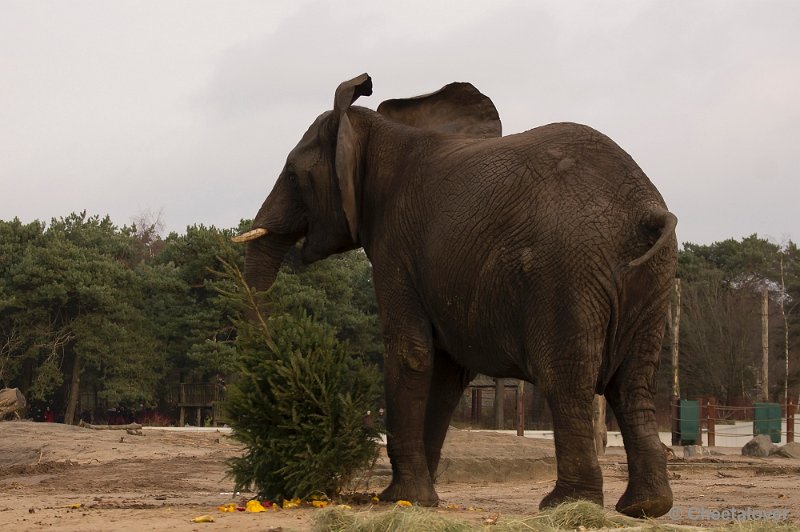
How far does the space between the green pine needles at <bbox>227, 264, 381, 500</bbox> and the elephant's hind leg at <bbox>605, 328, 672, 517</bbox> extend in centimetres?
201

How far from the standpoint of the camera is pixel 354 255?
46.4 metres

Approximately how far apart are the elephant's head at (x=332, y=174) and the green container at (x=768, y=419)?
22.1 meters

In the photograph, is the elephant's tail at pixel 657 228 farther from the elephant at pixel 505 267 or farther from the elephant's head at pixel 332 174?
the elephant's head at pixel 332 174

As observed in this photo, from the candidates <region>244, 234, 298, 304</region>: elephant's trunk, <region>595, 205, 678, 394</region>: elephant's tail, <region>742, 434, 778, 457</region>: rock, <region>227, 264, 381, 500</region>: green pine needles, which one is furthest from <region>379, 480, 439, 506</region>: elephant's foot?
<region>742, 434, 778, 457</region>: rock

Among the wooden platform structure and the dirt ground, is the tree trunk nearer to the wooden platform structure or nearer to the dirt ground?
the wooden platform structure

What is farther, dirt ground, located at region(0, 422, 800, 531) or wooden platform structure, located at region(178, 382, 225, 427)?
wooden platform structure, located at region(178, 382, 225, 427)

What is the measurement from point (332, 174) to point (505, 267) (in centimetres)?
232

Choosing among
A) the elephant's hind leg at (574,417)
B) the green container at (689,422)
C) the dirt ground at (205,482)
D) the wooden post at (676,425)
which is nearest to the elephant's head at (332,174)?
the dirt ground at (205,482)

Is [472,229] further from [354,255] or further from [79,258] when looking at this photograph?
[354,255]

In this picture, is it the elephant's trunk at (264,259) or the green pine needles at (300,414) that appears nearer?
the green pine needles at (300,414)

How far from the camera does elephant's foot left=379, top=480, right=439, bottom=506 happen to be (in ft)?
28.2

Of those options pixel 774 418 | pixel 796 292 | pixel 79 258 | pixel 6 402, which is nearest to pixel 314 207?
pixel 6 402

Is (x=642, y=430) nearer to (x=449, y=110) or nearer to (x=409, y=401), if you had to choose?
(x=409, y=401)

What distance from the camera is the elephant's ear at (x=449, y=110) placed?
10070 mm
